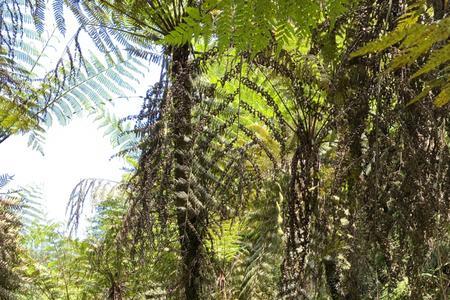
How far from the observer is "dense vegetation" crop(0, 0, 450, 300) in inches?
50.1

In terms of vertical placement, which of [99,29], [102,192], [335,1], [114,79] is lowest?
[335,1]

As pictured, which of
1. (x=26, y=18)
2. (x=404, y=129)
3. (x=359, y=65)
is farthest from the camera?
(x=26, y=18)

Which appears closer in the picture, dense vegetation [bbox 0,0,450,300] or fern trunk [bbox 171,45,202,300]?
dense vegetation [bbox 0,0,450,300]

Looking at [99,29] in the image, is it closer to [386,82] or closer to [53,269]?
[386,82]

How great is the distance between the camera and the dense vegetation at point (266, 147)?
1.27 m

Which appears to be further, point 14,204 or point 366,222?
point 14,204

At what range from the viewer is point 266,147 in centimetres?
220

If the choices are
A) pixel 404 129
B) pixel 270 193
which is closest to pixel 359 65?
pixel 404 129

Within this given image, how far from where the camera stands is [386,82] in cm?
156

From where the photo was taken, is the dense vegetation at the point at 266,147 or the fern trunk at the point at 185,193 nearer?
the dense vegetation at the point at 266,147

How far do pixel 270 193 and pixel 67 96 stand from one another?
1.53m

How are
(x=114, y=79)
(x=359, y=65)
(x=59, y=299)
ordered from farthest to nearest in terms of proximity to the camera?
(x=59, y=299) < (x=114, y=79) < (x=359, y=65)

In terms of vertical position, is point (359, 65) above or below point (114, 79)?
below

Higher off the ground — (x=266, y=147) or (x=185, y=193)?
(x=266, y=147)
